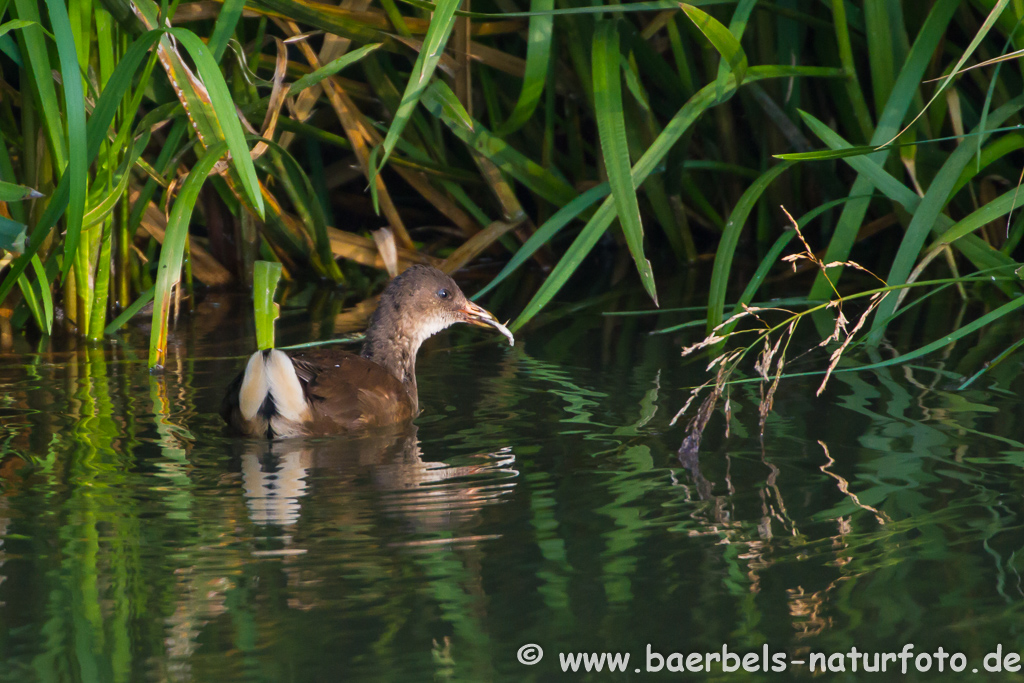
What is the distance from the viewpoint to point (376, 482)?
261 centimetres

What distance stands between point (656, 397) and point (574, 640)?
1.54 meters

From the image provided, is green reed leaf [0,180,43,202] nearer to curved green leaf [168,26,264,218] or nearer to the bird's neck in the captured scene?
curved green leaf [168,26,264,218]

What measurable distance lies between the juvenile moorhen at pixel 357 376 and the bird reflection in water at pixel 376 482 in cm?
7

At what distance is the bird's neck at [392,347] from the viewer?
12.1ft

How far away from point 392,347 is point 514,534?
5.22 ft

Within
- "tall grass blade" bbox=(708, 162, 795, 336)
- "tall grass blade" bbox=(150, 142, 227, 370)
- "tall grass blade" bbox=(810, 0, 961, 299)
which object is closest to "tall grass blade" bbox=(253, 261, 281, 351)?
"tall grass blade" bbox=(150, 142, 227, 370)

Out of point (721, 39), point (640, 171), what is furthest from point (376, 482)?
point (721, 39)

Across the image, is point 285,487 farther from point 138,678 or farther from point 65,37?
point 65,37

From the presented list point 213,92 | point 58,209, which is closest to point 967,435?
point 213,92

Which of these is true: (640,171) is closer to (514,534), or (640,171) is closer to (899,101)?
(899,101)

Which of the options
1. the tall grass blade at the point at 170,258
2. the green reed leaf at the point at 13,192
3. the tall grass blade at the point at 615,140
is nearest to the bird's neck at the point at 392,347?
→ the tall grass blade at the point at 170,258

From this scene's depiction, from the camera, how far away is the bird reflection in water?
2.34 m

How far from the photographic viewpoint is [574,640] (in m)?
1.82

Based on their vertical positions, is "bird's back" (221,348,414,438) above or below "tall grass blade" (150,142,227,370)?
below
